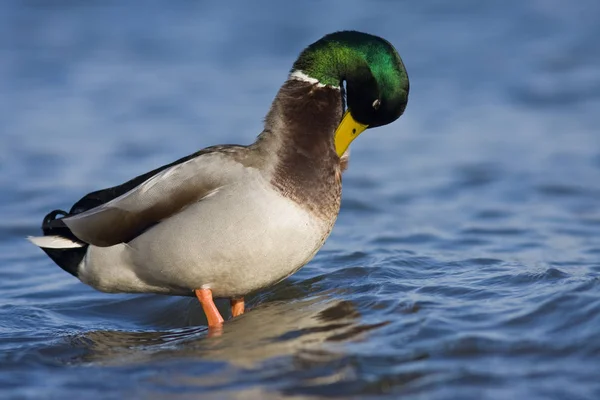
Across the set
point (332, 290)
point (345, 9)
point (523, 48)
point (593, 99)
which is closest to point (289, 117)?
point (332, 290)

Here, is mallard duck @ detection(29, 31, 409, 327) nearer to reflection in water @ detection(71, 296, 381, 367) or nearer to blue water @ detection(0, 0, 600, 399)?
reflection in water @ detection(71, 296, 381, 367)

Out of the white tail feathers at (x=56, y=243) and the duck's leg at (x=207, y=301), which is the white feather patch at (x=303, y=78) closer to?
the duck's leg at (x=207, y=301)

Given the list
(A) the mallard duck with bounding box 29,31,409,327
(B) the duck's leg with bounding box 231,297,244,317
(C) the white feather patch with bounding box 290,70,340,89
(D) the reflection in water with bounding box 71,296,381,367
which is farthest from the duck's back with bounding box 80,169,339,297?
(C) the white feather patch with bounding box 290,70,340,89

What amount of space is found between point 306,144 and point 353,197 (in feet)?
11.8

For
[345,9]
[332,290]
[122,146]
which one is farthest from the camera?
[345,9]

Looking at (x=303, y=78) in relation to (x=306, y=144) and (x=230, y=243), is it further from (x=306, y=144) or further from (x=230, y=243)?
(x=230, y=243)

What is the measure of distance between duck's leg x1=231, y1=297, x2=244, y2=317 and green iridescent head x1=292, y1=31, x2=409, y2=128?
137cm

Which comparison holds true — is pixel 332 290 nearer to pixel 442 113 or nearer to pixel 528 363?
pixel 528 363

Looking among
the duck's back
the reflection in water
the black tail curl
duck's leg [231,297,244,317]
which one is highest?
the black tail curl

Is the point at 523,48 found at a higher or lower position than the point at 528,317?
higher

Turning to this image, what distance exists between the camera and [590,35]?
13.4 meters

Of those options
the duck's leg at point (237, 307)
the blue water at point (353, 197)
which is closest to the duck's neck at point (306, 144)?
the blue water at point (353, 197)

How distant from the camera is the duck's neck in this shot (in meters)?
5.35

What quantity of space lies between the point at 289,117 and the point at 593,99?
6.80 m
